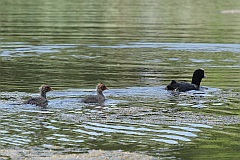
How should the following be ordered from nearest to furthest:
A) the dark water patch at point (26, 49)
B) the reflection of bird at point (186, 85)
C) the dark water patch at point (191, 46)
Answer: the reflection of bird at point (186, 85), the dark water patch at point (26, 49), the dark water patch at point (191, 46)

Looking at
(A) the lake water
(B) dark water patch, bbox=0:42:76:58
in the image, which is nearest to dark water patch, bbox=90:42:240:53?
(A) the lake water

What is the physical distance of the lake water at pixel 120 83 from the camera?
13.8 metres

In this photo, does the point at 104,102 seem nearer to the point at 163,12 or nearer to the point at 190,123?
the point at 190,123

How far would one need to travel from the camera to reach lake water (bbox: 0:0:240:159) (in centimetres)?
1375

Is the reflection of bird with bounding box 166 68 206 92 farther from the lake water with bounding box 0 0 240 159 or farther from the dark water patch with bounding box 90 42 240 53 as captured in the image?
the dark water patch with bounding box 90 42 240 53

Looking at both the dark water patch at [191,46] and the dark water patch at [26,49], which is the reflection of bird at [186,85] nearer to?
the dark water patch at [26,49]

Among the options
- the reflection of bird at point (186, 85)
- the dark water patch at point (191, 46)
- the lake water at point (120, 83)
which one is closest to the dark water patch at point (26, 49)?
the lake water at point (120, 83)

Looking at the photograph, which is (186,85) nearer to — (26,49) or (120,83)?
(120,83)

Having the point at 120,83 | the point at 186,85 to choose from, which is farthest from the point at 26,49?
the point at 186,85

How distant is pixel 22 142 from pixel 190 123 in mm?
3841

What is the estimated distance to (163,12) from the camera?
55.5 m

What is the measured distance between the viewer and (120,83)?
72.7 feet

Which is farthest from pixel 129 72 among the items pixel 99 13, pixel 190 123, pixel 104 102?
pixel 99 13

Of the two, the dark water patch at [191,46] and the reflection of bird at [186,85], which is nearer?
the reflection of bird at [186,85]
